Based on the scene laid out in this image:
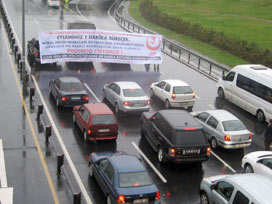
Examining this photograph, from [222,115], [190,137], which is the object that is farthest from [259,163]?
[222,115]

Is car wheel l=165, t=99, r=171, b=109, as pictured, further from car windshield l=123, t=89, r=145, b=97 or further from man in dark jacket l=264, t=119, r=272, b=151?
man in dark jacket l=264, t=119, r=272, b=151

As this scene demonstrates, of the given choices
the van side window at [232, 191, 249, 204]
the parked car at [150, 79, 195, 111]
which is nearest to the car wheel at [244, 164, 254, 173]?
the van side window at [232, 191, 249, 204]

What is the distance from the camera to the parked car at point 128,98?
73.9 ft

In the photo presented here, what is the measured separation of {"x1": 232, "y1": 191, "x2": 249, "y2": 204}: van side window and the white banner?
2050 centimetres

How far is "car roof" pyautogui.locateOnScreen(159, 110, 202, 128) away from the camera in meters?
17.3

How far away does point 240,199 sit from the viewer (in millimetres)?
12289

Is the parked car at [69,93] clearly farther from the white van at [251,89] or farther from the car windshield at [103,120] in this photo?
the white van at [251,89]

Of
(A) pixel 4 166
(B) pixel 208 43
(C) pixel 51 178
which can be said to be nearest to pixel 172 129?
(C) pixel 51 178

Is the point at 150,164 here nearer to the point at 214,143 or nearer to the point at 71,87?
the point at 214,143

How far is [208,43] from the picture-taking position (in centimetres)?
4406

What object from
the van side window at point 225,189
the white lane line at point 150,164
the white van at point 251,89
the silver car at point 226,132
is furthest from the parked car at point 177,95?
the van side window at point 225,189

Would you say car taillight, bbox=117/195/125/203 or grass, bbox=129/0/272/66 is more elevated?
grass, bbox=129/0/272/66

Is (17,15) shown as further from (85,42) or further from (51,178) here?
(51,178)

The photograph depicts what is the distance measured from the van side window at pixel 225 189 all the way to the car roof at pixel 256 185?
0.60ft
